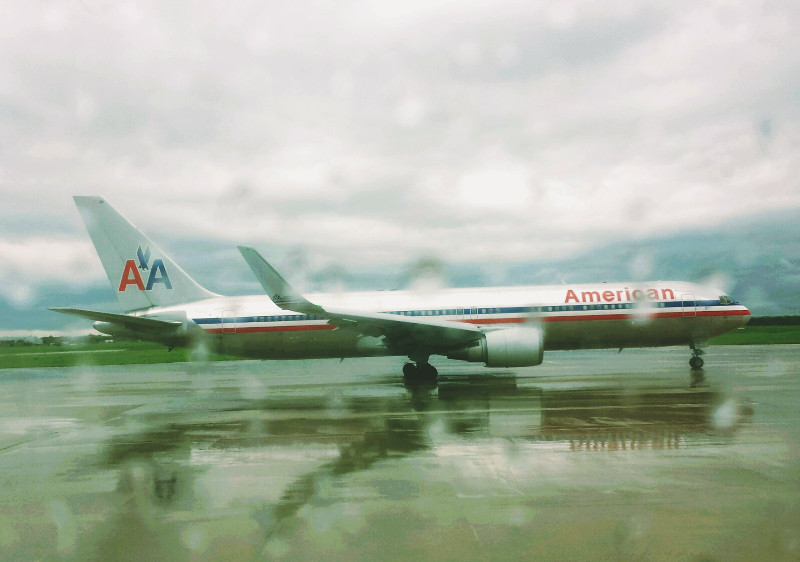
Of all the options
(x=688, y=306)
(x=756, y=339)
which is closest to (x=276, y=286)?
(x=688, y=306)

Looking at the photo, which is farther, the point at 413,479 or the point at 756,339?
the point at 756,339

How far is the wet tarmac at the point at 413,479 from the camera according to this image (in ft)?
17.3

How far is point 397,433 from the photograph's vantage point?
10.3 metres

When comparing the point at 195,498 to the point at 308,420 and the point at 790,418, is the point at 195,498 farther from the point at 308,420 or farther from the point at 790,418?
the point at 790,418

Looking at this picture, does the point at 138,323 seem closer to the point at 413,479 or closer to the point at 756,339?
the point at 413,479

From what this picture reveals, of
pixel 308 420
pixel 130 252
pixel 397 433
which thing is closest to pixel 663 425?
pixel 397 433

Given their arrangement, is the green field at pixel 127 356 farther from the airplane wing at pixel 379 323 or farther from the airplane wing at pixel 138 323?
the airplane wing at pixel 379 323

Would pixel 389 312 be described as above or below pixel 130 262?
below

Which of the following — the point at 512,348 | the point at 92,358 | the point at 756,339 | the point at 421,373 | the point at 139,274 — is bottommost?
the point at 92,358

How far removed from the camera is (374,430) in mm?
10695

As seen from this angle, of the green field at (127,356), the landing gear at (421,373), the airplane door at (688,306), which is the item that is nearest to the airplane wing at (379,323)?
the landing gear at (421,373)

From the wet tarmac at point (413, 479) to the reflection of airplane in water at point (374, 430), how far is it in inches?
2.3

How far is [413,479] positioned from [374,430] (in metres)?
3.47

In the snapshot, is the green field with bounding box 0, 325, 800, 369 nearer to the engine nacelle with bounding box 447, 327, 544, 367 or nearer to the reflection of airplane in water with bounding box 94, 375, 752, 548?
the engine nacelle with bounding box 447, 327, 544, 367
